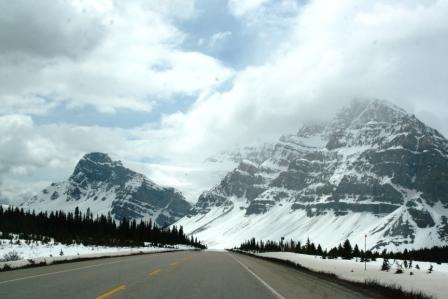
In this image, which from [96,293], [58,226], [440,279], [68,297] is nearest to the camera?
[68,297]

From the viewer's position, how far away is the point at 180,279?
19375mm

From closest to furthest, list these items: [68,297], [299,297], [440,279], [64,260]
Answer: [68,297], [299,297], [440,279], [64,260]

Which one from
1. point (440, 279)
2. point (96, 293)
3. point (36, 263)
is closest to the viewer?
point (96, 293)

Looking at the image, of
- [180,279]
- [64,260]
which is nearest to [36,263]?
[64,260]

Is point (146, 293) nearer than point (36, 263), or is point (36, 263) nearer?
point (146, 293)

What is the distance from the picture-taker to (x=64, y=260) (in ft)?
108

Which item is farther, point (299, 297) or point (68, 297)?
point (299, 297)

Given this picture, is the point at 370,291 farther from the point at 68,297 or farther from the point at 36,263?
the point at 36,263

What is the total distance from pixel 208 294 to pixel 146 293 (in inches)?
65.9

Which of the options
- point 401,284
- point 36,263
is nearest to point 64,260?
point 36,263

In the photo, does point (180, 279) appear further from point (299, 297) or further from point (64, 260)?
point (64, 260)

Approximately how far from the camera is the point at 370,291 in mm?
18641

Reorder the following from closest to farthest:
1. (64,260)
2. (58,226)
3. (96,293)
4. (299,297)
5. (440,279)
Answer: (96,293) < (299,297) < (440,279) < (64,260) < (58,226)

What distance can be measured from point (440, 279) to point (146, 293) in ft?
31.7
